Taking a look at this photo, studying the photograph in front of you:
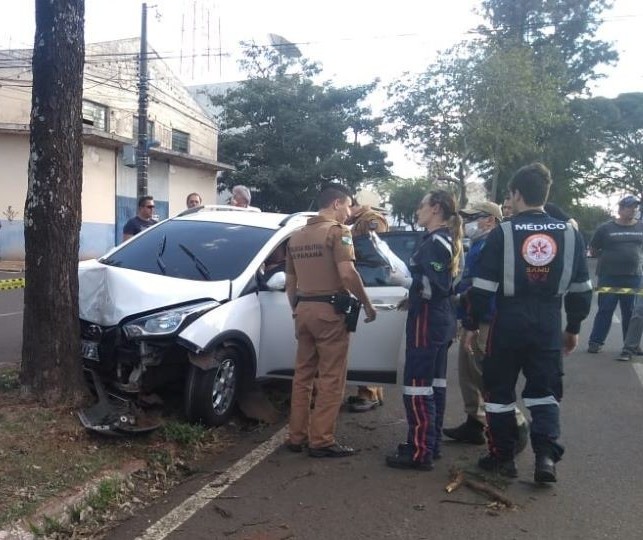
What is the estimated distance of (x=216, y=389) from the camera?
499 centimetres

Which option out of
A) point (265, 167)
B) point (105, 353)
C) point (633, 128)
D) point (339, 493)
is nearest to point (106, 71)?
point (265, 167)

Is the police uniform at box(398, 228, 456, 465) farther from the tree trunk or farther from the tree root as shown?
the tree trunk

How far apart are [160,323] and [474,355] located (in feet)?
7.30

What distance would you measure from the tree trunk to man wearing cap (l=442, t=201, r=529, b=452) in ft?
9.06

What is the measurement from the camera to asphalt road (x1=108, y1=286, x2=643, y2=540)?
353 centimetres

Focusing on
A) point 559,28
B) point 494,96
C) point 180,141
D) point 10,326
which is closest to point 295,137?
point 180,141

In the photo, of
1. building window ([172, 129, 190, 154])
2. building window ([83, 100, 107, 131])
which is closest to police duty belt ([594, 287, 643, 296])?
building window ([83, 100, 107, 131])

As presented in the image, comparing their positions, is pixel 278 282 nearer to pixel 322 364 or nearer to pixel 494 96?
pixel 322 364

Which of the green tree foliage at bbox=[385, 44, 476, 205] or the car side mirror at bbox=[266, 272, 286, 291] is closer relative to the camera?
the car side mirror at bbox=[266, 272, 286, 291]

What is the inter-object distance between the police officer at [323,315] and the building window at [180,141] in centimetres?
2695

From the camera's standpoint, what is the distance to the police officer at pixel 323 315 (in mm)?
4543

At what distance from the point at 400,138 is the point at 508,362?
2824 centimetres

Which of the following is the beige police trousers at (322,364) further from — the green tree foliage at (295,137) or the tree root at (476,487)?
the green tree foliage at (295,137)

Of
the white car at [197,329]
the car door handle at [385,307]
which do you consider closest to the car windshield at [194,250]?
the white car at [197,329]
